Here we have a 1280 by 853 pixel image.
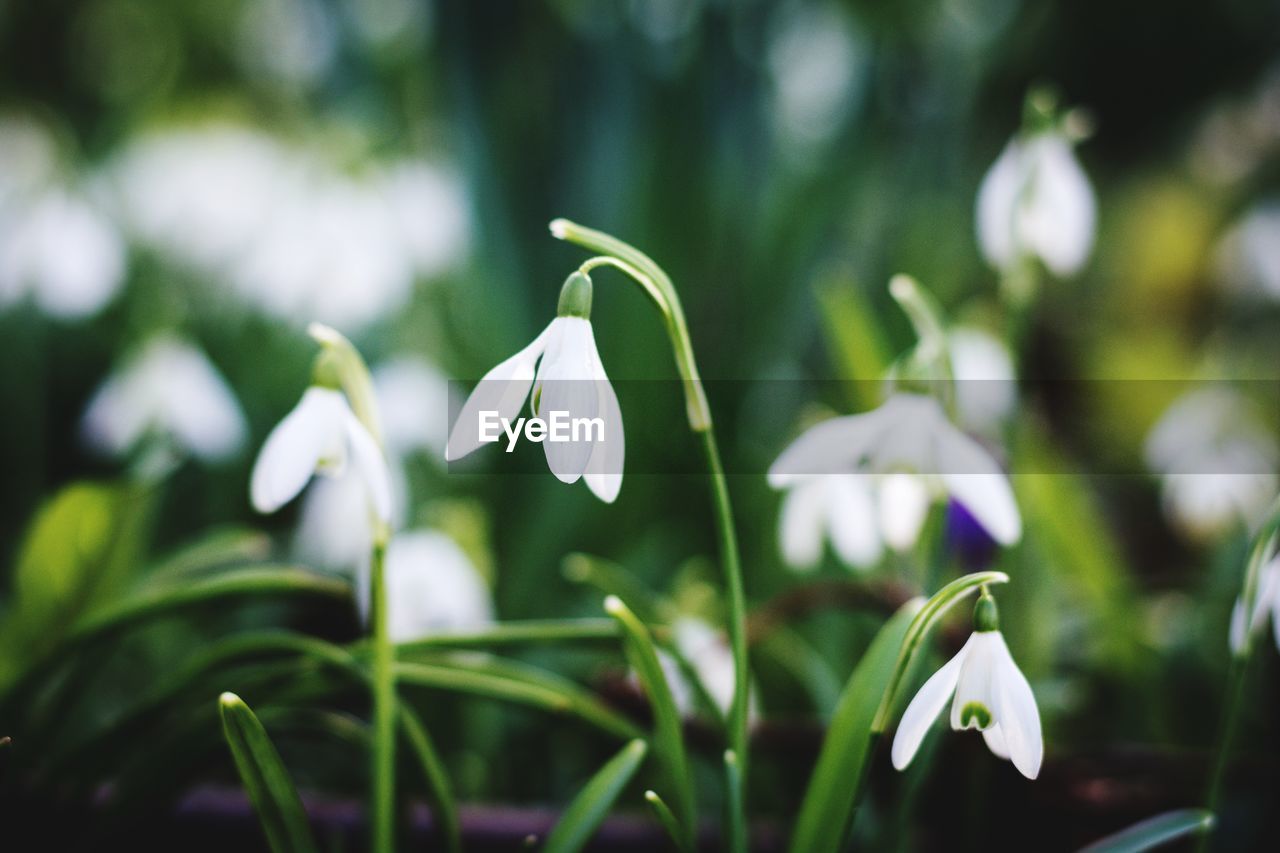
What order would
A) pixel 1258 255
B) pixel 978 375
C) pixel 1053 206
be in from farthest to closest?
pixel 1258 255 → pixel 978 375 → pixel 1053 206

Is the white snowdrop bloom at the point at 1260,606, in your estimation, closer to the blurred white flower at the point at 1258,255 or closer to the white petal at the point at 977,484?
the white petal at the point at 977,484

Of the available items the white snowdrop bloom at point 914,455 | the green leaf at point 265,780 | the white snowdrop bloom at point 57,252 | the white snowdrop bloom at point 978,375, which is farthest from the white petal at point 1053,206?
the white snowdrop bloom at point 57,252

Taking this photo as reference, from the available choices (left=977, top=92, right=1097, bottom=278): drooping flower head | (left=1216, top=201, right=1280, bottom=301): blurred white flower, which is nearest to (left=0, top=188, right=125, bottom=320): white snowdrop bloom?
(left=977, top=92, right=1097, bottom=278): drooping flower head

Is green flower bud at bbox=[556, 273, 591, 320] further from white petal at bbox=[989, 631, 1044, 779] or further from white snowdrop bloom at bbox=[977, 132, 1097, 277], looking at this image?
white snowdrop bloom at bbox=[977, 132, 1097, 277]

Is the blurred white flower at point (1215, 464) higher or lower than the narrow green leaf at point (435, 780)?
higher

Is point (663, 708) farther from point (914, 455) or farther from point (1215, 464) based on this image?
point (1215, 464)

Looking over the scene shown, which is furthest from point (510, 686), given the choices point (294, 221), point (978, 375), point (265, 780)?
point (294, 221)
